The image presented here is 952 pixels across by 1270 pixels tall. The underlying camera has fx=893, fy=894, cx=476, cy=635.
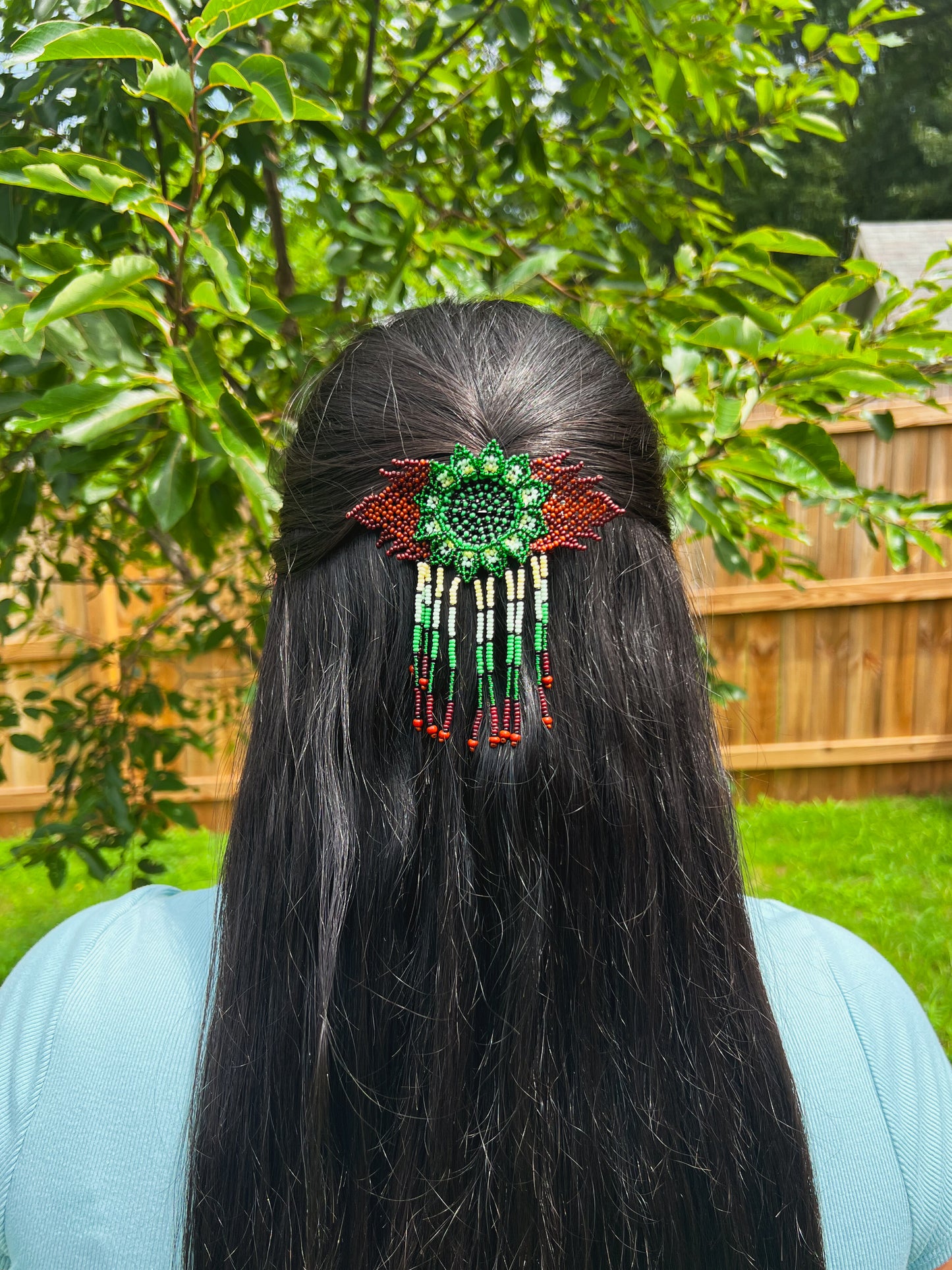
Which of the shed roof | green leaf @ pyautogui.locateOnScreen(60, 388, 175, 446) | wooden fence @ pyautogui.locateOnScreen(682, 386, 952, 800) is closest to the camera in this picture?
green leaf @ pyautogui.locateOnScreen(60, 388, 175, 446)

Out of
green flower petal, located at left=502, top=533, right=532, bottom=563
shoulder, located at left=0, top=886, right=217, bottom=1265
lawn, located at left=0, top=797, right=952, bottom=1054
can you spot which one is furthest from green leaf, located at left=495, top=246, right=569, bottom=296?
lawn, located at left=0, top=797, right=952, bottom=1054

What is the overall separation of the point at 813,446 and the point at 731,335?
199 mm

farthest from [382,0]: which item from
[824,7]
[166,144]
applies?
[824,7]

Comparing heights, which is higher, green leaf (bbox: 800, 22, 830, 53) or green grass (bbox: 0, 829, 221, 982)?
green leaf (bbox: 800, 22, 830, 53)

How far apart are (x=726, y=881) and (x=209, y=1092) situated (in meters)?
0.48

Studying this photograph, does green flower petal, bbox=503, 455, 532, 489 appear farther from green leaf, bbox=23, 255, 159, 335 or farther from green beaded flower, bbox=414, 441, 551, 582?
green leaf, bbox=23, 255, 159, 335

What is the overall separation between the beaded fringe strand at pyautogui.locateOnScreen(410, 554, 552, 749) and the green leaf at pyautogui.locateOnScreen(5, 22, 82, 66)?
2.01 feet

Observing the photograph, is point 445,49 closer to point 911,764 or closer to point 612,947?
point 612,947

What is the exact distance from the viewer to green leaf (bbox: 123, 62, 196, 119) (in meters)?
0.85

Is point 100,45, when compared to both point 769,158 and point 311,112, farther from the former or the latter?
point 769,158

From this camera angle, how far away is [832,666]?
15.2 ft

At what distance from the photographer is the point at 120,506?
2088 millimetres

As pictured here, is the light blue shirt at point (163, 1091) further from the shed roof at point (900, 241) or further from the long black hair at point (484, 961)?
the shed roof at point (900, 241)

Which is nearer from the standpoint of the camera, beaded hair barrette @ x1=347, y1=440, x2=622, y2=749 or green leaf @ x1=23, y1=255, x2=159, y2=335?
beaded hair barrette @ x1=347, y1=440, x2=622, y2=749
